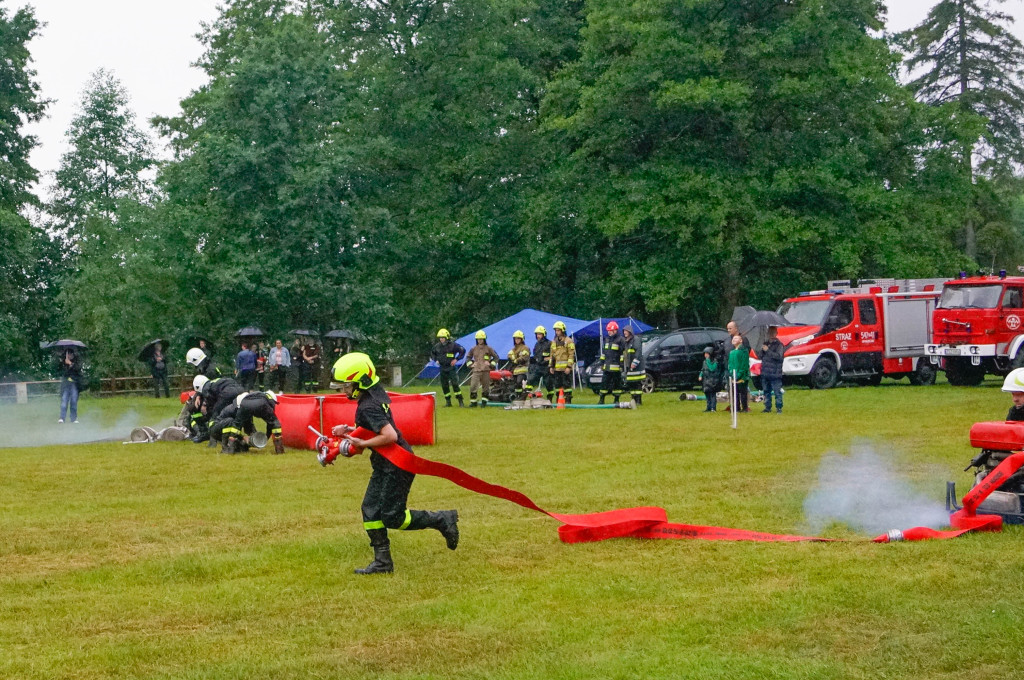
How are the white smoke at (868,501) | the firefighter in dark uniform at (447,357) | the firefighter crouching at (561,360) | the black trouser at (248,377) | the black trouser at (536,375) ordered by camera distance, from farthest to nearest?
the black trouser at (248,377) < the firefighter in dark uniform at (447,357) < the black trouser at (536,375) < the firefighter crouching at (561,360) < the white smoke at (868,501)

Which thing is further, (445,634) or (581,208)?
(581,208)

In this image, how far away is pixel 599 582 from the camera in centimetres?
879

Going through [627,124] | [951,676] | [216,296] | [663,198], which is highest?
[627,124]

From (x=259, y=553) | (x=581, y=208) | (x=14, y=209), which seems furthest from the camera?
(x=14, y=209)

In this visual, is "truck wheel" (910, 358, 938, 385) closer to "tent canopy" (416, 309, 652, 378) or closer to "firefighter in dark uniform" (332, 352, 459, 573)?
"tent canopy" (416, 309, 652, 378)

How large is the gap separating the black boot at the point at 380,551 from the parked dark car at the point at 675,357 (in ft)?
79.9

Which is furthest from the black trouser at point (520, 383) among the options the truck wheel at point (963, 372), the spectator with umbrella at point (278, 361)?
the truck wheel at point (963, 372)

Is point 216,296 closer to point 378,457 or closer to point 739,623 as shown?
point 378,457

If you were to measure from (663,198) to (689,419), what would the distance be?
19.7 metres

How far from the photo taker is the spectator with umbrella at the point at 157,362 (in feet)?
143

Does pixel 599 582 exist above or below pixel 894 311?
below

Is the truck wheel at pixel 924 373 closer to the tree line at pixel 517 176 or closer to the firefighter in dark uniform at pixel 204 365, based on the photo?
the tree line at pixel 517 176

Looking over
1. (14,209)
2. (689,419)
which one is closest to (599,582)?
(689,419)

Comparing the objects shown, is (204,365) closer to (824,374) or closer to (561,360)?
(561,360)
